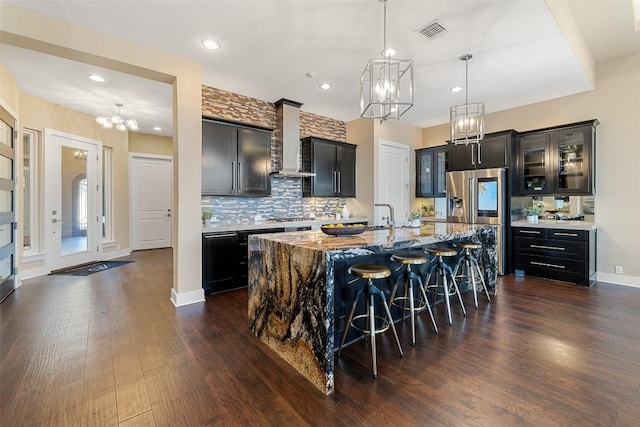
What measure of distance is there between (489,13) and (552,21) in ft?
2.34

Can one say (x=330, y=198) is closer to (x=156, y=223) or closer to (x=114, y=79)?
(x=114, y=79)

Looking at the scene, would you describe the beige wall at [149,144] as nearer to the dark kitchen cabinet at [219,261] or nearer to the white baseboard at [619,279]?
the dark kitchen cabinet at [219,261]

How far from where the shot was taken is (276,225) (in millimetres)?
4480

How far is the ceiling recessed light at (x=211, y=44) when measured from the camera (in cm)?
317

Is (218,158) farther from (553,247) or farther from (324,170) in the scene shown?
(553,247)

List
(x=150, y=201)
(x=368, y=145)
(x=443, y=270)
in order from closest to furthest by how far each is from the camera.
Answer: (x=443, y=270)
(x=368, y=145)
(x=150, y=201)

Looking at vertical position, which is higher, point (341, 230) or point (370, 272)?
point (341, 230)

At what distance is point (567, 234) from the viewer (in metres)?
4.44

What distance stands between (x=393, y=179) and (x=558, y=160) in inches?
110

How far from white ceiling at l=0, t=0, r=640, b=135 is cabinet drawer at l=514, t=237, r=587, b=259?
245cm

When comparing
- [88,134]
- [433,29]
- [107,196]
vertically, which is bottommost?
[107,196]

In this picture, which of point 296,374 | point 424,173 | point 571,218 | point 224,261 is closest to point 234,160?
point 224,261

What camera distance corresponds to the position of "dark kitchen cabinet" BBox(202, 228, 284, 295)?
3859 mm

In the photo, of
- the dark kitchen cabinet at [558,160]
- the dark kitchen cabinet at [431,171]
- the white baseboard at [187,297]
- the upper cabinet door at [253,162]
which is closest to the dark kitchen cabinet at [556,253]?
the dark kitchen cabinet at [558,160]
